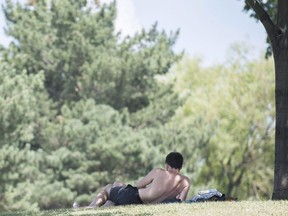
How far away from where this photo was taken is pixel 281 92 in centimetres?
1043

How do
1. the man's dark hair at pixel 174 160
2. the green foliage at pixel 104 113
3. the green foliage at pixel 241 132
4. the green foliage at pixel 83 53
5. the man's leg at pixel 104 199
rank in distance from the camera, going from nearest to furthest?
the man's dark hair at pixel 174 160 → the man's leg at pixel 104 199 → the green foliage at pixel 104 113 → the green foliage at pixel 83 53 → the green foliage at pixel 241 132

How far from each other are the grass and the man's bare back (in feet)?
1.22

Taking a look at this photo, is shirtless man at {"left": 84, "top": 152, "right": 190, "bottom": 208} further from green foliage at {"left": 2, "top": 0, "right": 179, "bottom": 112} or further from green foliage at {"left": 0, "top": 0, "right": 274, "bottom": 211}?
green foliage at {"left": 2, "top": 0, "right": 179, "bottom": 112}

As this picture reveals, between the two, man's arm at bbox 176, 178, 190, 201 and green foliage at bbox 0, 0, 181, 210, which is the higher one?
green foliage at bbox 0, 0, 181, 210

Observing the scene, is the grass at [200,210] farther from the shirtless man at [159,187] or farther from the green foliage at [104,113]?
the green foliage at [104,113]

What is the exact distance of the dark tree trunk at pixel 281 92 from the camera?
10258 mm

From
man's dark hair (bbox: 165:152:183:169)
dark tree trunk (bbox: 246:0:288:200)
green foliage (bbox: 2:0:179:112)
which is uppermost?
green foliage (bbox: 2:0:179:112)

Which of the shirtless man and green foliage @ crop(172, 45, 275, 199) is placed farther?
green foliage @ crop(172, 45, 275, 199)

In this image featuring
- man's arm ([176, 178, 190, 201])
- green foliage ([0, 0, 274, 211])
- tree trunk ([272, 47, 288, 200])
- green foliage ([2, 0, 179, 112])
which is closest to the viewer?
man's arm ([176, 178, 190, 201])

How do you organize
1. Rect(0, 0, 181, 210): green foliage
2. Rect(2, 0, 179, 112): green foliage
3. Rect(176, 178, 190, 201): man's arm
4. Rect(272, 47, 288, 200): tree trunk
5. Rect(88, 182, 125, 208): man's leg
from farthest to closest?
Rect(2, 0, 179, 112): green foliage
Rect(0, 0, 181, 210): green foliage
Rect(272, 47, 288, 200): tree trunk
Rect(88, 182, 125, 208): man's leg
Rect(176, 178, 190, 201): man's arm

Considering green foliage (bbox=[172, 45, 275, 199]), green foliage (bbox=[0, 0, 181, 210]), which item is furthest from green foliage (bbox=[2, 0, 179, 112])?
green foliage (bbox=[172, 45, 275, 199])

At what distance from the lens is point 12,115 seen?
22.8 m

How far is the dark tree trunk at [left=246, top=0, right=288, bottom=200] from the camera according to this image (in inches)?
404

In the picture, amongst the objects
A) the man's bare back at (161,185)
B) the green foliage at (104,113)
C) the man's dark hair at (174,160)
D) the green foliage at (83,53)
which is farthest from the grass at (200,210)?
the green foliage at (83,53)
